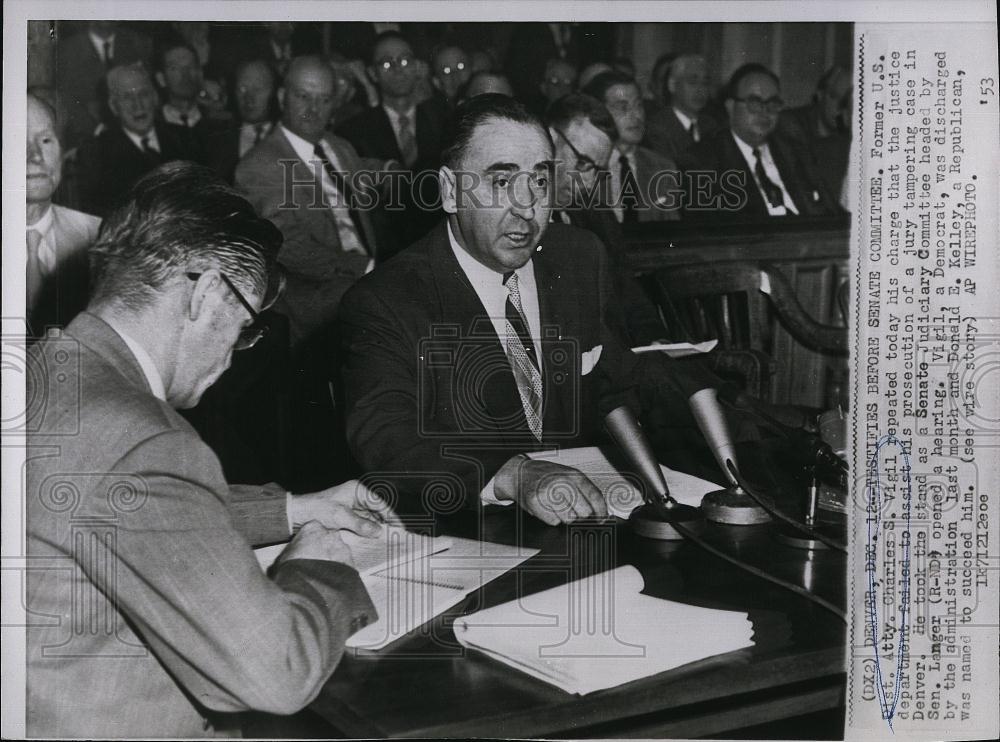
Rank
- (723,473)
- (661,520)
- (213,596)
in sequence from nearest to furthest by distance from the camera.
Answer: (213,596), (661,520), (723,473)

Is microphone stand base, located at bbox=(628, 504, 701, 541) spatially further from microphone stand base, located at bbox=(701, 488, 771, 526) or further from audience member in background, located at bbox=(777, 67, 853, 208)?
audience member in background, located at bbox=(777, 67, 853, 208)

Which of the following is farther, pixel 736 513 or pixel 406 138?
pixel 406 138

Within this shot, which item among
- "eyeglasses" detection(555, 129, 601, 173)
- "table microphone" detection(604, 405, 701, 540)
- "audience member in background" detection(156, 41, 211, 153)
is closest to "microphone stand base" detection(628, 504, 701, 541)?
"table microphone" detection(604, 405, 701, 540)

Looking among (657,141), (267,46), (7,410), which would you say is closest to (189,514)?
(7,410)

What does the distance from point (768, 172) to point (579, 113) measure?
46 cm

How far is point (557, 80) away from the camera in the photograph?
2.17 meters

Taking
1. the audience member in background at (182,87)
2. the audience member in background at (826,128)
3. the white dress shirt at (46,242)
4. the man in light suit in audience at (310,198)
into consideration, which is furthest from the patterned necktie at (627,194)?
the white dress shirt at (46,242)

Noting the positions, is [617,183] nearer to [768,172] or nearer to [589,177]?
[589,177]

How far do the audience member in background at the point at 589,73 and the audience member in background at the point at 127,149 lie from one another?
0.85 metres

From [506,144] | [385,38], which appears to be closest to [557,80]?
[506,144]

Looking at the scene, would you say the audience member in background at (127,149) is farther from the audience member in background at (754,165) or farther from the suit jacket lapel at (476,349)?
the audience member in background at (754,165)

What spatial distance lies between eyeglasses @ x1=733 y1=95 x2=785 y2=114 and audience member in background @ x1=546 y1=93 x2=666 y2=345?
1.02ft

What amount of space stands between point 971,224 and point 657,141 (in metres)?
0.74

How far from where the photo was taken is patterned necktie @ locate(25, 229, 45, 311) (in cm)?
213
